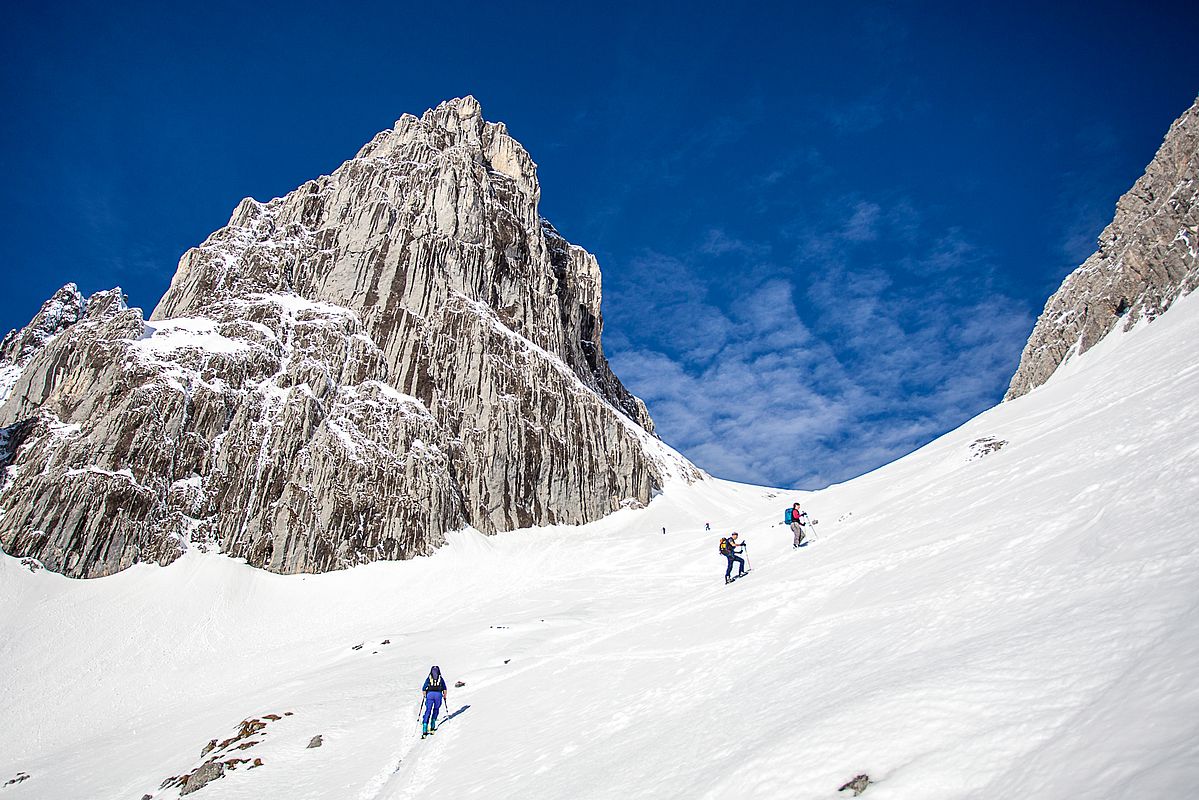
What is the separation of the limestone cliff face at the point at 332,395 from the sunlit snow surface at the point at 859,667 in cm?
3141

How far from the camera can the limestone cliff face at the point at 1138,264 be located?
2363 inches

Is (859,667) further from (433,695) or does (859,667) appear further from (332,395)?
(332,395)

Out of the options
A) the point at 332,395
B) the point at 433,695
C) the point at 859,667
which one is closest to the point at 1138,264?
the point at 859,667

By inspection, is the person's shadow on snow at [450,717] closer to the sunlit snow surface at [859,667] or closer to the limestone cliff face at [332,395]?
the sunlit snow surface at [859,667]

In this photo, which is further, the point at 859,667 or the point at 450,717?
the point at 450,717

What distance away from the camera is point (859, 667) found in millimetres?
8148

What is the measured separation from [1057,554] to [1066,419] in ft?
64.1

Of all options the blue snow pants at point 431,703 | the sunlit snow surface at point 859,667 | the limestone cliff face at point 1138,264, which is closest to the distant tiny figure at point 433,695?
the blue snow pants at point 431,703

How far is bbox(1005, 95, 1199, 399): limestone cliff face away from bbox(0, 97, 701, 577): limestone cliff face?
59.5 metres

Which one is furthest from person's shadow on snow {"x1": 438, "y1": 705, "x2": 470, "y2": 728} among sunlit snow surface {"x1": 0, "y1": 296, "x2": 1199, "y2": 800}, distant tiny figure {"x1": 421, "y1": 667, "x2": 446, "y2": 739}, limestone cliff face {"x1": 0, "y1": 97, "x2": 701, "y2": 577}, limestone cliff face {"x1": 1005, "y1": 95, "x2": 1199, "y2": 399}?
limestone cliff face {"x1": 1005, "y1": 95, "x2": 1199, "y2": 399}

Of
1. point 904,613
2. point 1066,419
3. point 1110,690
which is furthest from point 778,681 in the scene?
point 1066,419

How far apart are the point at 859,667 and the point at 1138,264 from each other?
267ft

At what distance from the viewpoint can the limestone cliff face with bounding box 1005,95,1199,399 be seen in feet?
197

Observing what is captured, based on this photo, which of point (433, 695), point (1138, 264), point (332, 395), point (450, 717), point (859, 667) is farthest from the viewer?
point (332, 395)
